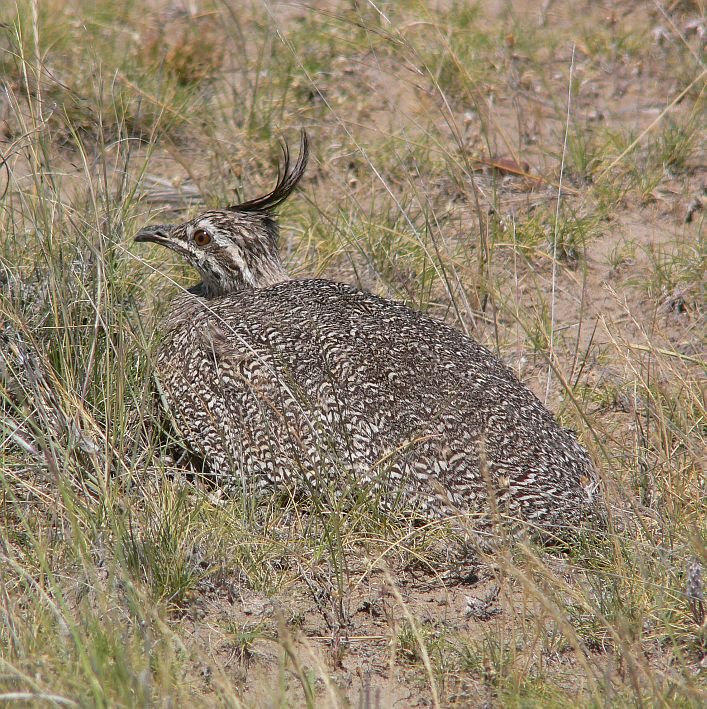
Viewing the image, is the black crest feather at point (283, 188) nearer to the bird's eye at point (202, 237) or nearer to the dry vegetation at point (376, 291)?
the bird's eye at point (202, 237)

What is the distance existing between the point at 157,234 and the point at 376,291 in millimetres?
1415

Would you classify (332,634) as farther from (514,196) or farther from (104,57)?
(104,57)

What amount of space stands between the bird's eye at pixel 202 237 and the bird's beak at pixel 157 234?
A: 18 cm

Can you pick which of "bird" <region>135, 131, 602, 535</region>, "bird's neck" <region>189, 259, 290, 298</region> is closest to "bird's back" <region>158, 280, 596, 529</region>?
"bird" <region>135, 131, 602, 535</region>

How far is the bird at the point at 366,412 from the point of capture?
4711 millimetres

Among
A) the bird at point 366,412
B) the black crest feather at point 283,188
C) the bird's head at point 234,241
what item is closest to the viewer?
the bird at point 366,412

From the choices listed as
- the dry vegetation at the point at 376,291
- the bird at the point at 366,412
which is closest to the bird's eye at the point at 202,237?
the dry vegetation at the point at 376,291

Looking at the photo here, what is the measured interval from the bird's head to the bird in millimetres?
477

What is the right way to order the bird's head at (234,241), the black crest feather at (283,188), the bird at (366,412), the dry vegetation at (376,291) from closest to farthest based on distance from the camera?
the dry vegetation at (376,291), the bird at (366,412), the black crest feather at (283,188), the bird's head at (234,241)

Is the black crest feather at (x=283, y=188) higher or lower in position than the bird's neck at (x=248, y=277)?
higher

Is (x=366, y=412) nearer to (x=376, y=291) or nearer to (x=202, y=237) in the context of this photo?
(x=202, y=237)

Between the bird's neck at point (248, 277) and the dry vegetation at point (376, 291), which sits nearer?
the dry vegetation at point (376, 291)

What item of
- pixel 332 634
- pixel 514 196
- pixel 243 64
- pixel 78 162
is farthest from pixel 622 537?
pixel 243 64

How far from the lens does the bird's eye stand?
6.21 metres
